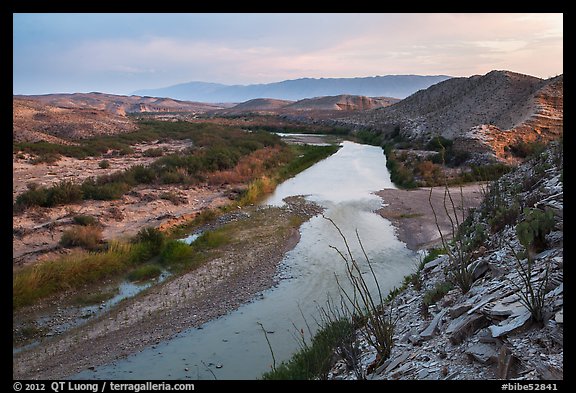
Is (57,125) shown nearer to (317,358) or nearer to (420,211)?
(420,211)

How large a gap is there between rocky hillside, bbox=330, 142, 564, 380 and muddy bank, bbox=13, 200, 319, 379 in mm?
4154

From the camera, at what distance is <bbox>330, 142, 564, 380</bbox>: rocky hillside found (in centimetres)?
364

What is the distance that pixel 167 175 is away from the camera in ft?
67.6

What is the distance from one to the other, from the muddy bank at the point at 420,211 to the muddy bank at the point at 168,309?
414cm

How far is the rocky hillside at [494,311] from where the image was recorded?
3.64 meters

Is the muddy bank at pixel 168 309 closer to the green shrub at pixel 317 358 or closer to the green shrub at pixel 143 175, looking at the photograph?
the green shrub at pixel 317 358

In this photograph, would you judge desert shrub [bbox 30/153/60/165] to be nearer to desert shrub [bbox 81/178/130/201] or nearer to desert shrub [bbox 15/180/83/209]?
desert shrub [bbox 81/178/130/201]

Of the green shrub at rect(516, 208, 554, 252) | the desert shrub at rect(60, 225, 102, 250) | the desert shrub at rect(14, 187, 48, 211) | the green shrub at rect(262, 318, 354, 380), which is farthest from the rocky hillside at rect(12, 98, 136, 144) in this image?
the green shrub at rect(516, 208, 554, 252)

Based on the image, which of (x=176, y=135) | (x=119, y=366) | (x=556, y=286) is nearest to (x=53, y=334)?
(x=119, y=366)

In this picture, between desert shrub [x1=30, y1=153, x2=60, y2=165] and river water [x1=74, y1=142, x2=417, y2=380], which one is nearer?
river water [x1=74, y1=142, x2=417, y2=380]

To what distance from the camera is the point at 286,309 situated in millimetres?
9453
